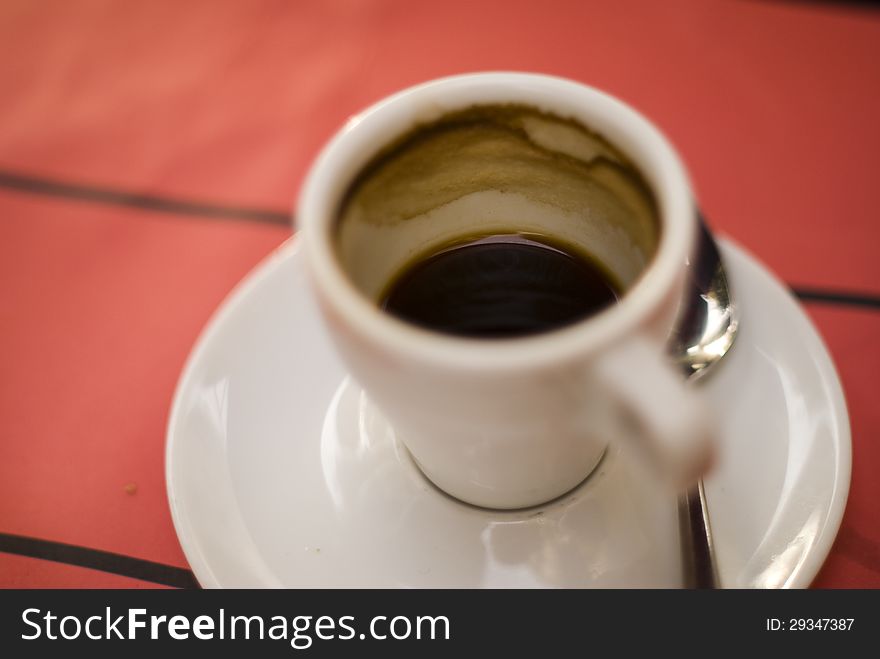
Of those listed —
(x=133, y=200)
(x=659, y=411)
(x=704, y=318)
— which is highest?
(x=133, y=200)

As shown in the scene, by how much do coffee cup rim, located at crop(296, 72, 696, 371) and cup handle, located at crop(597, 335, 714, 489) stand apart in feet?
0.04

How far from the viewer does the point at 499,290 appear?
1.87 feet

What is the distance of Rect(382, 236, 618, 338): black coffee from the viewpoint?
0.54 m

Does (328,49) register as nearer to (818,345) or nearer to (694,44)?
(694,44)

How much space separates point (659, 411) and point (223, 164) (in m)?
0.65

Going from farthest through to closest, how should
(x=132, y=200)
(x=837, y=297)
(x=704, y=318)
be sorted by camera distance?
(x=132, y=200), (x=837, y=297), (x=704, y=318)

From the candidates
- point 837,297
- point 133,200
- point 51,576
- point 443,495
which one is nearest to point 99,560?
point 51,576

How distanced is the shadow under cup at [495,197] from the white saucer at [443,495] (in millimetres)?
124

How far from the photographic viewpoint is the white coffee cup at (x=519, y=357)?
36 cm

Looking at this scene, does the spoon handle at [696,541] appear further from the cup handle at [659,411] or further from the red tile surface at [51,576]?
the red tile surface at [51,576]

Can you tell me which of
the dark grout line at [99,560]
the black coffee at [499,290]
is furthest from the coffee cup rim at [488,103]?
the dark grout line at [99,560]

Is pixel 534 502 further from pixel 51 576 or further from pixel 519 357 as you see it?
pixel 51 576

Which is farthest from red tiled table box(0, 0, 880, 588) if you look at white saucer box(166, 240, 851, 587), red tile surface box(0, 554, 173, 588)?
Answer: white saucer box(166, 240, 851, 587)
